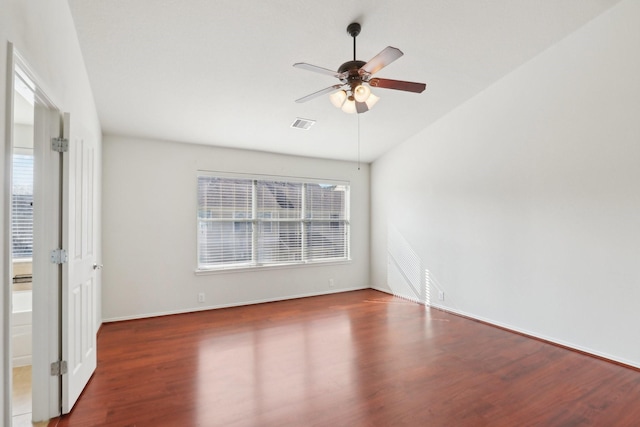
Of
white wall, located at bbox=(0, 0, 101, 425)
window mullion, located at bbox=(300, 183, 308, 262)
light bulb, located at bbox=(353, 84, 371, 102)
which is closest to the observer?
white wall, located at bbox=(0, 0, 101, 425)

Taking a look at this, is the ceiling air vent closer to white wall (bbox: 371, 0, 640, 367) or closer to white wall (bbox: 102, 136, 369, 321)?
white wall (bbox: 102, 136, 369, 321)

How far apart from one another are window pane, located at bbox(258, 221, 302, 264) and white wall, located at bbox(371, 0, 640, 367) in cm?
206

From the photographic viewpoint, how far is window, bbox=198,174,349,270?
4.85 meters

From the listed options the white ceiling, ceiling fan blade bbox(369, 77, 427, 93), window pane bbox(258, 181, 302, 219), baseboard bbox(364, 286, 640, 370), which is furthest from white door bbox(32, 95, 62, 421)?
baseboard bbox(364, 286, 640, 370)

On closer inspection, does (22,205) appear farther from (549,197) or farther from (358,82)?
(549,197)

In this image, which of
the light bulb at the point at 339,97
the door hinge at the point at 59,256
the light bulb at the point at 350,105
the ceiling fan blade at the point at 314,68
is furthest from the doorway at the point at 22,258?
the light bulb at the point at 350,105

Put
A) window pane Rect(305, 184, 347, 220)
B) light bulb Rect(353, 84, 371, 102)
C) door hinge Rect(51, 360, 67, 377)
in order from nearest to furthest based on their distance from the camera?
door hinge Rect(51, 360, 67, 377) → light bulb Rect(353, 84, 371, 102) → window pane Rect(305, 184, 347, 220)

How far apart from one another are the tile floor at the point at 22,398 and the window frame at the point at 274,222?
6.91ft

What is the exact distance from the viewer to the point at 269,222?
5.31 meters

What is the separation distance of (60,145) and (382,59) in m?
2.30

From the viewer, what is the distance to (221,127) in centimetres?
430

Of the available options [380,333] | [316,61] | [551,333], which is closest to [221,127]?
[316,61]

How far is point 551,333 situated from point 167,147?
5.34 metres

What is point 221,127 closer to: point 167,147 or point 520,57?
point 167,147
